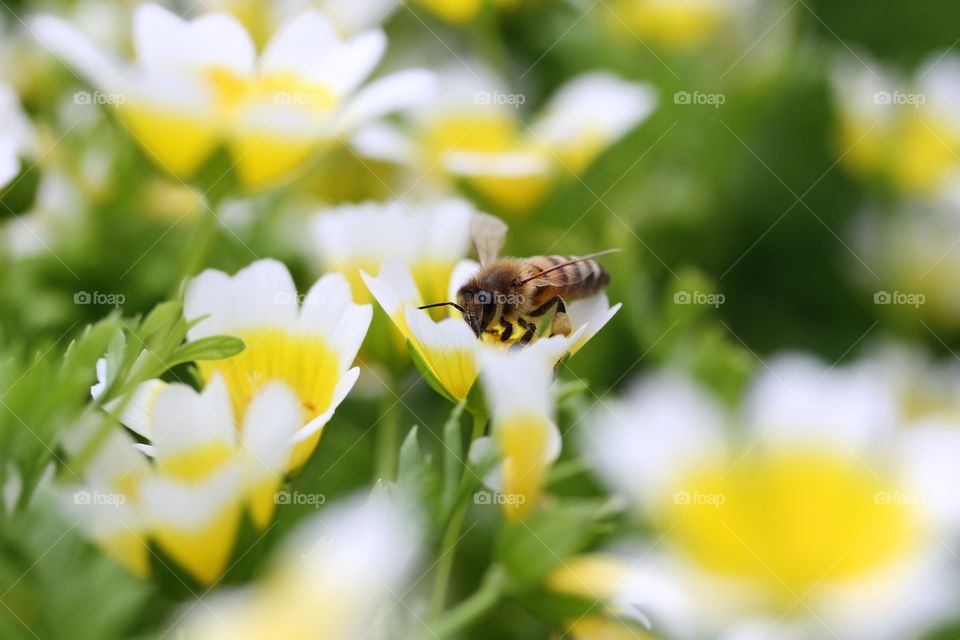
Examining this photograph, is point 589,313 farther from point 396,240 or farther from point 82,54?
point 82,54

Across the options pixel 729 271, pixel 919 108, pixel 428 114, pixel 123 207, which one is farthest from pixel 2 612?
pixel 919 108

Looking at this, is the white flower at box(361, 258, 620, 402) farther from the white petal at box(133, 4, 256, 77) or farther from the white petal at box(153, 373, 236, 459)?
the white petal at box(133, 4, 256, 77)

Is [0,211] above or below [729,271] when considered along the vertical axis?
below

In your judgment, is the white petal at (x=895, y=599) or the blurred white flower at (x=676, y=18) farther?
the blurred white flower at (x=676, y=18)

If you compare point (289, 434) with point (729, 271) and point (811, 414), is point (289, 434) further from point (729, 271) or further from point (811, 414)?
point (729, 271)

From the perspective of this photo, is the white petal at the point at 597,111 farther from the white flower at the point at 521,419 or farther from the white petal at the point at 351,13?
the white flower at the point at 521,419

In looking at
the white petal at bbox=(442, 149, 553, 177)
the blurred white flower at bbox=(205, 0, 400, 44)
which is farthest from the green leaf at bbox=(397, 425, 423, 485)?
the blurred white flower at bbox=(205, 0, 400, 44)

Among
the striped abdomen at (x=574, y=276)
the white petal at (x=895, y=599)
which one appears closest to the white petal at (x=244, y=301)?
the striped abdomen at (x=574, y=276)
